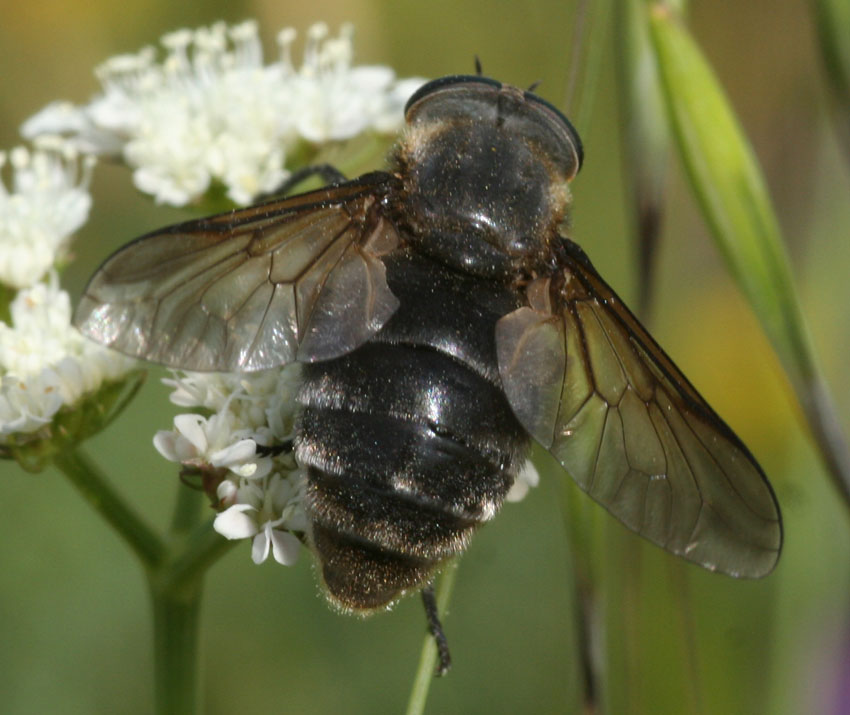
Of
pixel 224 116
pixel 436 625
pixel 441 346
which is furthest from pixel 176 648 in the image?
pixel 224 116

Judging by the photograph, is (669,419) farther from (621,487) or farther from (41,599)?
A: (41,599)

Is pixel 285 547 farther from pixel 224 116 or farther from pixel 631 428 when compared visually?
pixel 224 116

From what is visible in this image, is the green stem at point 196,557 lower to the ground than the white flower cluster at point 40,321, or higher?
lower

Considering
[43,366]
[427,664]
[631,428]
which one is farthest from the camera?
[43,366]

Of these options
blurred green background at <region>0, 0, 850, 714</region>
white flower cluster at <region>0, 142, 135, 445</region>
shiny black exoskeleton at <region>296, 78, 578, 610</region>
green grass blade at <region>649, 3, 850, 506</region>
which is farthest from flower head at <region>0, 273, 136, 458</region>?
green grass blade at <region>649, 3, 850, 506</region>

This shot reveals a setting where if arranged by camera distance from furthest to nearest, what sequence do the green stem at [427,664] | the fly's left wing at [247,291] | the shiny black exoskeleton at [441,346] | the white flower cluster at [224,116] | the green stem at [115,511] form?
the white flower cluster at [224,116] → the green stem at [115,511] → the fly's left wing at [247,291] → the shiny black exoskeleton at [441,346] → the green stem at [427,664]

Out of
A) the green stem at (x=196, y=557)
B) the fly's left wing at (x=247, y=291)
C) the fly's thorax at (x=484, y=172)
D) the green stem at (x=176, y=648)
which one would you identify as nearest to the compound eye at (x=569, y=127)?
the fly's thorax at (x=484, y=172)

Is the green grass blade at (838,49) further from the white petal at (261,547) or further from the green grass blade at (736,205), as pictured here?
the white petal at (261,547)
